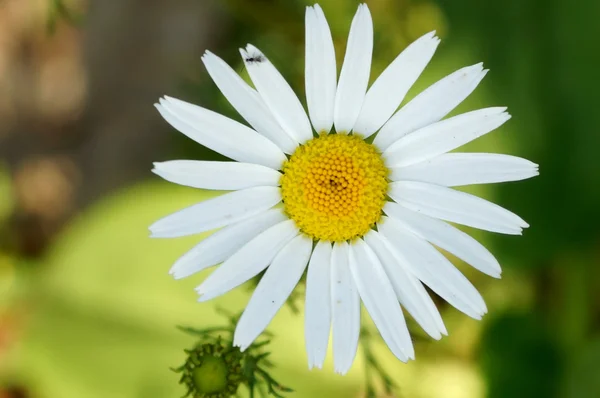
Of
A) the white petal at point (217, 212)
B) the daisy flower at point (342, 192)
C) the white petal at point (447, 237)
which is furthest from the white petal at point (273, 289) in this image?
the white petal at point (447, 237)

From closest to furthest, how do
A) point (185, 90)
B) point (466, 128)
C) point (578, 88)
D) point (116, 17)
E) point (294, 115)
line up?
1. point (466, 128)
2. point (294, 115)
3. point (578, 88)
4. point (185, 90)
5. point (116, 17)

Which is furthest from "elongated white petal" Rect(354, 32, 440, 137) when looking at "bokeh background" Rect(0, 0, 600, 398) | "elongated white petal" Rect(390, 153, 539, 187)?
"bokeh background" Rect(0, 0, 600, 398)

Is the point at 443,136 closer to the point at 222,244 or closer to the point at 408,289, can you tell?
the point at 408,289

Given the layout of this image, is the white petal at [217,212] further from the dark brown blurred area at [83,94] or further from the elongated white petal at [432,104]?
the dark brown blurred area at [83,94]

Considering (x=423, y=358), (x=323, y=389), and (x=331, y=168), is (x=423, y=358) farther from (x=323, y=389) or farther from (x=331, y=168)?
(x=331, y=168)

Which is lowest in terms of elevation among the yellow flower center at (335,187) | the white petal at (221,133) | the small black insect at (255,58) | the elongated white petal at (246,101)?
the yellow flower center at (335,187)

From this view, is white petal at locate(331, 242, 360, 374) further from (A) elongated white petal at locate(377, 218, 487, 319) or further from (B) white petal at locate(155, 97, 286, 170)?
(B) white petal at locate(155, 97, 286, 170)

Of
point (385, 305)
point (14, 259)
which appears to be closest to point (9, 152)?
point (14, 259)
